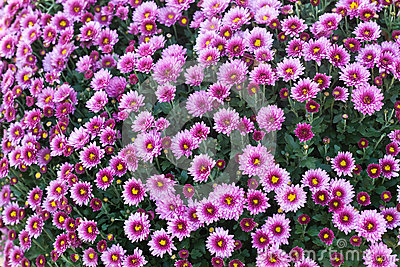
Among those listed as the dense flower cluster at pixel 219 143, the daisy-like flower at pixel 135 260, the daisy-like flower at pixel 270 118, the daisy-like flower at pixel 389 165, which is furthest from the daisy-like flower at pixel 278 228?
the daisy-like flower at pixel 135 260

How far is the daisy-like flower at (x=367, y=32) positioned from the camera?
2.62m

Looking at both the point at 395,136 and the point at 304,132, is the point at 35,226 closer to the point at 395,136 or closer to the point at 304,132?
the point at 304,132

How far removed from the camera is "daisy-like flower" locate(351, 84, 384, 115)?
240 cm

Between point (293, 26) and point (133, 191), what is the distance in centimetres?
147

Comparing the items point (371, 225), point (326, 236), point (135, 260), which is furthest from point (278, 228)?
point (135, 260)

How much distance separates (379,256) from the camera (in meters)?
2.22

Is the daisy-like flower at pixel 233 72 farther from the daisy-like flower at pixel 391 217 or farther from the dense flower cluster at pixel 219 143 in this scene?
the daisy-like flower at pixel 391 217

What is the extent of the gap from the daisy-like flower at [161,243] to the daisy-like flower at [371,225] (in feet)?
3.43

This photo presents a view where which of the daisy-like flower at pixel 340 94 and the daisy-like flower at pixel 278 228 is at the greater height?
the daisy-like flower at pixel 340 94

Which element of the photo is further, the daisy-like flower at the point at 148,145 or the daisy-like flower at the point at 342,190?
the daisy-like flower at the point at 148,145

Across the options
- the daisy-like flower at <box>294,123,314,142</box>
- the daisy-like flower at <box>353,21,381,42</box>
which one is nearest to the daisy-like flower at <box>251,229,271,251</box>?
the daisy-like flower at <box>294,123,314,142</box>

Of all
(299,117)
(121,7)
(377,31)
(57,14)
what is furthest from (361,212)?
(57,14)

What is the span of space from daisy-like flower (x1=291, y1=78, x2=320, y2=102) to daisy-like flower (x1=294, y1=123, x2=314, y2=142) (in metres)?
0.16

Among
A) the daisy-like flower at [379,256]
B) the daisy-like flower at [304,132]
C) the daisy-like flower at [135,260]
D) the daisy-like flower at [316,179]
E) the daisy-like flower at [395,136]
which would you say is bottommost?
the daisy-like flower at [379,256]
